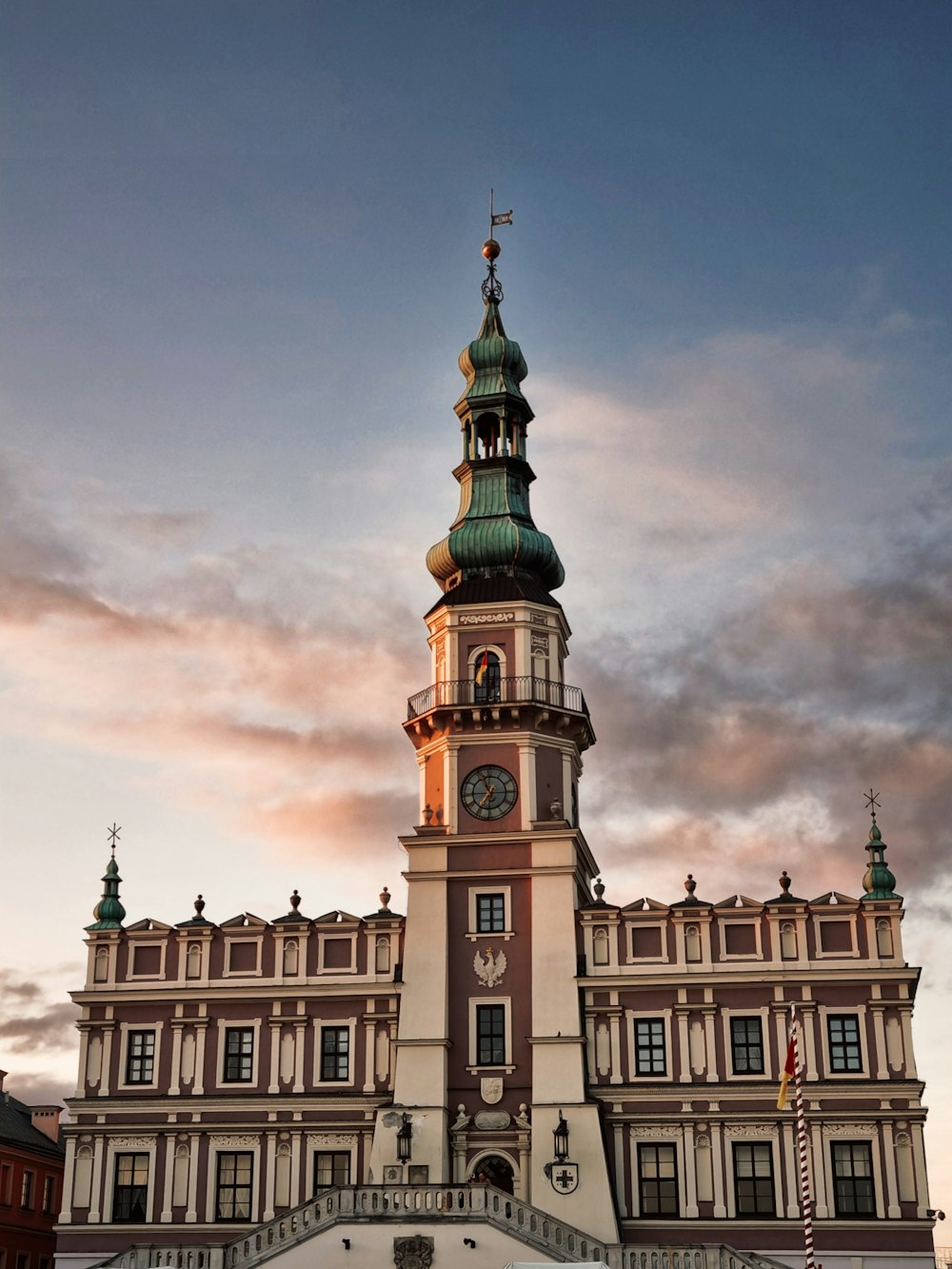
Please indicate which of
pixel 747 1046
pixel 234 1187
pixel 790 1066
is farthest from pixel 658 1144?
pixel 234 1187

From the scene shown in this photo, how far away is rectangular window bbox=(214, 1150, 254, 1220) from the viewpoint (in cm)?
5525

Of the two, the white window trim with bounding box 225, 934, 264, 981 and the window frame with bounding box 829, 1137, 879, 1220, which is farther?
the white window trim with bounding box 225, 934, 264, 981

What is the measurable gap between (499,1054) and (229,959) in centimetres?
1042

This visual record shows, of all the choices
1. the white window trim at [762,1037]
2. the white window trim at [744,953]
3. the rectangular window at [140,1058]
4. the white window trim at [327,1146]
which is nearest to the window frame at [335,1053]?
the white window trim at [327,1146]

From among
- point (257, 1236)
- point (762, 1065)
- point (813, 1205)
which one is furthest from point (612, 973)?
point (257, 1236)

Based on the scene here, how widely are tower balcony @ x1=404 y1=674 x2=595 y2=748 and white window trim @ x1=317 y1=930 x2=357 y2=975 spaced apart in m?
7.80

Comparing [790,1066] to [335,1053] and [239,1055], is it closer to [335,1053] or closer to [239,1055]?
[335,1053]

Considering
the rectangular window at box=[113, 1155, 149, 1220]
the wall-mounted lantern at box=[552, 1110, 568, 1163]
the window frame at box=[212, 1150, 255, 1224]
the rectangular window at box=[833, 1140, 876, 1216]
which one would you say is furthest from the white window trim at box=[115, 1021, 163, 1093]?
the rectangular window at box=[833, 1140, 876, 1216]

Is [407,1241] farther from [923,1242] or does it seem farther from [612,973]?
[923,1242]

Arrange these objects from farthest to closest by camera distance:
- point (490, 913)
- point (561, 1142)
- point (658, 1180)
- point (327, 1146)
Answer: point (490, 913), point (327, 1146), point (658, 1180), point (561, 1142)

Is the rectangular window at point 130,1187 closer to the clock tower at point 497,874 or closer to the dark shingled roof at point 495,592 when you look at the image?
the clock tower at point 497,874

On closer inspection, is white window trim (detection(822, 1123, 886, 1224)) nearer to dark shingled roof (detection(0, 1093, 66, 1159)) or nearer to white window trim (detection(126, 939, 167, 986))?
white window trim (detection(126, 939, 167, 986))

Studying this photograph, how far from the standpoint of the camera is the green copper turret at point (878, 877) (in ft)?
183

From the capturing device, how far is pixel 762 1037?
2151 inches
